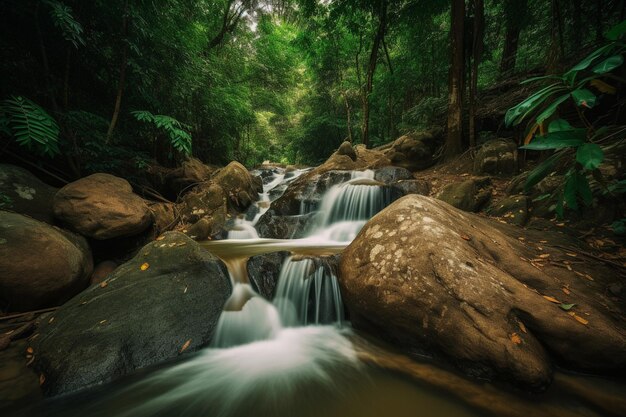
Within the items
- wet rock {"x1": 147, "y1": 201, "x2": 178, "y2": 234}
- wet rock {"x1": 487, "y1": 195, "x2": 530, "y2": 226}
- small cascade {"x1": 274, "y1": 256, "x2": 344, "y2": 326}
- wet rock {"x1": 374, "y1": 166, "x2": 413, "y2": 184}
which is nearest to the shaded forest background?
wet rock {"x1": 147, "y1": 201, "x2": 178, "y2": 234}

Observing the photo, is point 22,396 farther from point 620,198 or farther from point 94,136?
point 620,198

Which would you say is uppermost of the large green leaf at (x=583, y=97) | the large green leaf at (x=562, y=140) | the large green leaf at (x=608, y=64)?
the large green leaf at (x=608, y=64)

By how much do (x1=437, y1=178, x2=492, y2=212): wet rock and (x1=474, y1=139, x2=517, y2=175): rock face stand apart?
25.4 inches

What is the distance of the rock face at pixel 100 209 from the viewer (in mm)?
3885

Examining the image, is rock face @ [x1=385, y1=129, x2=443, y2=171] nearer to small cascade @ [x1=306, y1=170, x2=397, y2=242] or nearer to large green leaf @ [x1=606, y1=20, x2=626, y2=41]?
small cascade @ [x1=306, y1=170, x2=397, y2=242]

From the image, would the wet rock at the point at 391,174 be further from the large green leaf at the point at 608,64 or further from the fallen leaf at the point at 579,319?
the large green leaf at the point at 608,64

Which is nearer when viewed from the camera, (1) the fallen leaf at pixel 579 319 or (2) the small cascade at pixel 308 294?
(1) the fallen leaf at pixel 579 319

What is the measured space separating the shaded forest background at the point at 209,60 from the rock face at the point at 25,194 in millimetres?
429

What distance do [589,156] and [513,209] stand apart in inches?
148

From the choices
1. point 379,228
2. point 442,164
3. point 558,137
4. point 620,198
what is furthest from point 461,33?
point 558,137

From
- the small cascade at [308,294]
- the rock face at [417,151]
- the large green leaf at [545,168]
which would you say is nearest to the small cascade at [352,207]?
the rock face at [417,151]

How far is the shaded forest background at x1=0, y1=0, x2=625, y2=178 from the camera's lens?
4121mm

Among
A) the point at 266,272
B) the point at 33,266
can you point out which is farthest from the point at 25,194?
the point at 266,272

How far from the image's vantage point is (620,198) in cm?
319
